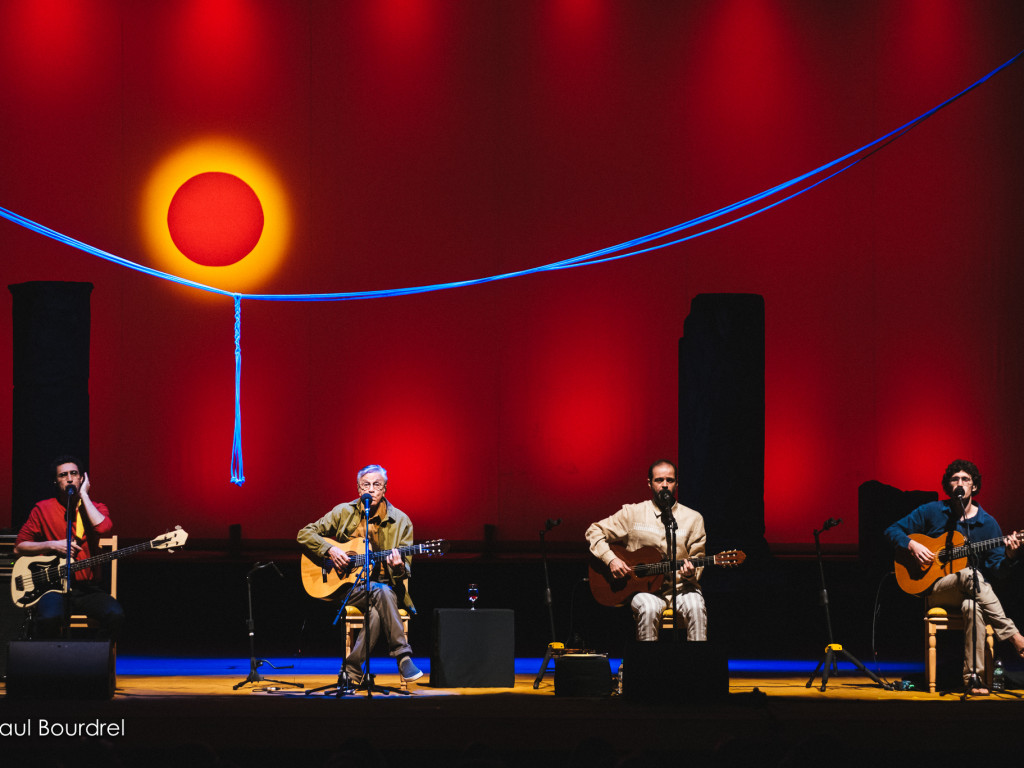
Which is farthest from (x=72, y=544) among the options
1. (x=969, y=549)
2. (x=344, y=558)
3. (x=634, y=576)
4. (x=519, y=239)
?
(x=969, y=549)

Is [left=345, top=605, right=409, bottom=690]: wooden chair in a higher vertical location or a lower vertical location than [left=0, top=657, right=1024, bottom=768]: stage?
lower

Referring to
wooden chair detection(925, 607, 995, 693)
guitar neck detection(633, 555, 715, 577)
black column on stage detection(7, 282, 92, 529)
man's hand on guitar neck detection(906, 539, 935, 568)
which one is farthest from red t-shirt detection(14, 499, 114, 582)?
wooden chair detection(925, 607, 995, 693)

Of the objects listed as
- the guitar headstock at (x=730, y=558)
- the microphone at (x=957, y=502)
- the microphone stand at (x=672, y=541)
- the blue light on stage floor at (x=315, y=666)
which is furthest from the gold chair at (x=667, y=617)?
the microphone at (x=957, y=502)

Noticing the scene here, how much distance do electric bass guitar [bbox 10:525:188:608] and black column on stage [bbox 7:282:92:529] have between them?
0.84 meters

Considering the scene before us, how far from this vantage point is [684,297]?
7848 millimetres

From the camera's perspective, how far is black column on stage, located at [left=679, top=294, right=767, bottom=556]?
646cm

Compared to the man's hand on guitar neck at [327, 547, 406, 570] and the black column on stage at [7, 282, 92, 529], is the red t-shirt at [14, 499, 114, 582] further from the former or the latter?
the man's hand on guitar neck at [327, 547, 406, 570]

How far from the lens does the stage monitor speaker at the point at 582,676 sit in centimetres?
530

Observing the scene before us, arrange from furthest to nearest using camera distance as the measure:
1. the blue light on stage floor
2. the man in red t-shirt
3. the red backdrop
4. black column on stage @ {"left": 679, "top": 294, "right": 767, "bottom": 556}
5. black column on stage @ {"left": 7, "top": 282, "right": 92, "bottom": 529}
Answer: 1. the red backdrop
2. black column on stage @ {"left": 7, "top": 282, "right": 92, "bottom": 529}
3. black column on stage @ {"left": 679, "top": 294, "right": 767, "bottom": 556}
4. the blue light on stage floor
5. the man in red t-shirt

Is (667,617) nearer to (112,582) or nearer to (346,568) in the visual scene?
(346,568)

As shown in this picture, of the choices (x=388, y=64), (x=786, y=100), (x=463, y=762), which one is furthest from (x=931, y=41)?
(x=463, y=762)

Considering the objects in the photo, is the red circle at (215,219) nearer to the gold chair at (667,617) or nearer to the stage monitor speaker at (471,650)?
the stage monitor speaker at (471,650)

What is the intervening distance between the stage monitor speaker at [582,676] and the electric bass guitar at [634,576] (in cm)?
48

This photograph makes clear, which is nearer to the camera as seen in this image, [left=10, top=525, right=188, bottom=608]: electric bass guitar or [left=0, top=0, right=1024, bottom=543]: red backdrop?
[left=10, top=525, right=188, bottom=608]: electric bass guitar
